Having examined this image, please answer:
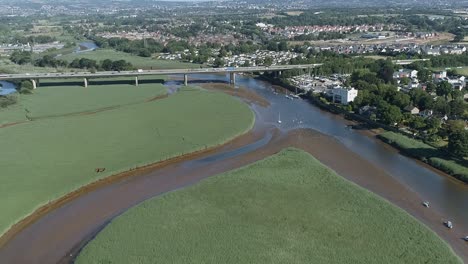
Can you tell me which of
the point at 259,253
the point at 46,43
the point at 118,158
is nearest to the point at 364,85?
the point at 118,158

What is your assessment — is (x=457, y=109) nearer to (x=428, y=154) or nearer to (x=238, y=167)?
(x=428, y=154)

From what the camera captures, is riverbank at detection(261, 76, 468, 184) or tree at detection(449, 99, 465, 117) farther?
tree at detection(449, 99, 465, 117)

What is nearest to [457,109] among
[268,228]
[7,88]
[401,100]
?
[401,100]

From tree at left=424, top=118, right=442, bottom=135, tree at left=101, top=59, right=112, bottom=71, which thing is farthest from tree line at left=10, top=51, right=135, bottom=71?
tree at left=424, top=118, right=442, bottom=135

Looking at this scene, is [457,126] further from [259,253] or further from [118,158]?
[118,158]

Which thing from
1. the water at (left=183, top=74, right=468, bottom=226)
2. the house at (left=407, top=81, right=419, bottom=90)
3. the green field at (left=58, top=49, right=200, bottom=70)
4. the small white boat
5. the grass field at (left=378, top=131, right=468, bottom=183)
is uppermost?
the house at (left=407, top=81, right=419, bottom=90)

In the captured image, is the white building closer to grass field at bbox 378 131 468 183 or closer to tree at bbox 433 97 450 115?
tree at bbox 433 97 450 115

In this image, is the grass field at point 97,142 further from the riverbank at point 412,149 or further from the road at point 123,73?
the road at point 123,73
